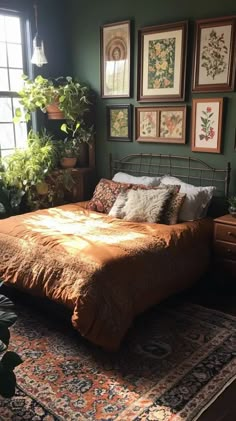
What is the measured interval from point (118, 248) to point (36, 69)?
8.44 feet

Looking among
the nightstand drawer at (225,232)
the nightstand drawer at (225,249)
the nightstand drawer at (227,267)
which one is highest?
the nightstand drawer at (225,232)

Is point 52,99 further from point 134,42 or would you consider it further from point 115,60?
point 134,42


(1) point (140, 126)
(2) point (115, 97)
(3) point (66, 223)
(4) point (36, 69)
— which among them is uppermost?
(4) point (36, 69)

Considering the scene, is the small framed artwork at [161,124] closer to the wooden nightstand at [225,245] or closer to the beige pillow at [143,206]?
the beige pillow at [143,206]

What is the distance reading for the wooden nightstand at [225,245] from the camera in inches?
123

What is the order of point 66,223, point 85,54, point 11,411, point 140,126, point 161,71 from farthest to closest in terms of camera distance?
point 85,54 → point 140,126 → point 161,71 → point 66,223 → point 11,411

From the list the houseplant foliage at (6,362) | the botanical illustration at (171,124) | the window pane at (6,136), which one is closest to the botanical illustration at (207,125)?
the botanical illustration at (171,124)

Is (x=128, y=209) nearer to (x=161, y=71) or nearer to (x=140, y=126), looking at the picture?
(x=140, y=126)

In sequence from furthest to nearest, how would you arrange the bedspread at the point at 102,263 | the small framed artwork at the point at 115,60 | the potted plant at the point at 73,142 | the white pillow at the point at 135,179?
1. the potted plant at the point at 73,142
2. the small framed artwork at the point at 115,60
3. the white pillow at the point at 135,179
4. the bedspread at the point at 102,263

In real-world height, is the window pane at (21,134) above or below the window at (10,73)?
below

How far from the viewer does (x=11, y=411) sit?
2014 mm

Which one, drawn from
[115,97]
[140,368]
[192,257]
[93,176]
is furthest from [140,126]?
[140,368]

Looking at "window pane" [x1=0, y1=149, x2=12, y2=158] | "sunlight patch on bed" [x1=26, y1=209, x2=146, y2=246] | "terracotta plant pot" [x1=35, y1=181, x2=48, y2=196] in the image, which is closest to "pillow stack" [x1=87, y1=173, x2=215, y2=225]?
"sunlight patch on bed" [x1=26, y1=209, x2=146, y2=246]

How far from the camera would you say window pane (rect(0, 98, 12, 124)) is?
4.18m
